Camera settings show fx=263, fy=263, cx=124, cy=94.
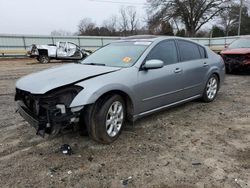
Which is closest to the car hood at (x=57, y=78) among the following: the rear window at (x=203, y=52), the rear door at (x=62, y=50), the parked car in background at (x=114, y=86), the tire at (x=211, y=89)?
the parked car in background at (x=114, y=86)

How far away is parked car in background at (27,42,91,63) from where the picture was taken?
755 inches

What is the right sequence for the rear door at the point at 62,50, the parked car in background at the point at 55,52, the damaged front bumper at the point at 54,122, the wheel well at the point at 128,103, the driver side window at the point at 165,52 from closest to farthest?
the damaged front bumper at the point at 54,122, the wheel well at the point at 128,103, the driver side window at the point at 165,52, the parked car in background at the point at 55,52, the rear door at the point at 62,50

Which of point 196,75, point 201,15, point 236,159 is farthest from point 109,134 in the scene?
point 201,15

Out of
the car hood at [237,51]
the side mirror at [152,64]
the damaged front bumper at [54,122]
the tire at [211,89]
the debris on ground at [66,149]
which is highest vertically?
the side mirror at [152,64]

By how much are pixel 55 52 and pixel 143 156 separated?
17211mm

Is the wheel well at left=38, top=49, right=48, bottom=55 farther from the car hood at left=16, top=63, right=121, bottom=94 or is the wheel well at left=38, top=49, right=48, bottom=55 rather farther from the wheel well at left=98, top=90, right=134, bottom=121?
the wheel well at left=98, top=90, right=134, bottom=121

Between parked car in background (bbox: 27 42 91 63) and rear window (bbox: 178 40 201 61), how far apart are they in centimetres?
1443

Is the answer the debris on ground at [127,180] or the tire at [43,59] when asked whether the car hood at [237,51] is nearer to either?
the debris on ground at [127,180]

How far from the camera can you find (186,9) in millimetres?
43594

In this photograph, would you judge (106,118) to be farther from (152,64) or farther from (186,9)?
(186,9)

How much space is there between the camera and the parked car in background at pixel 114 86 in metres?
3.48

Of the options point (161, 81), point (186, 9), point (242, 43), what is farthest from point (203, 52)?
point (186, 9)

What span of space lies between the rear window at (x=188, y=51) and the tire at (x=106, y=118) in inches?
78.3

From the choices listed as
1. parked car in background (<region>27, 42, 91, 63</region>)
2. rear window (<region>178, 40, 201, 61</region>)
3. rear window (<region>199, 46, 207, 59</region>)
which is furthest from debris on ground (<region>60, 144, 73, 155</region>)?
parked car in background (<region>27, 42, 91, 63</region>)
